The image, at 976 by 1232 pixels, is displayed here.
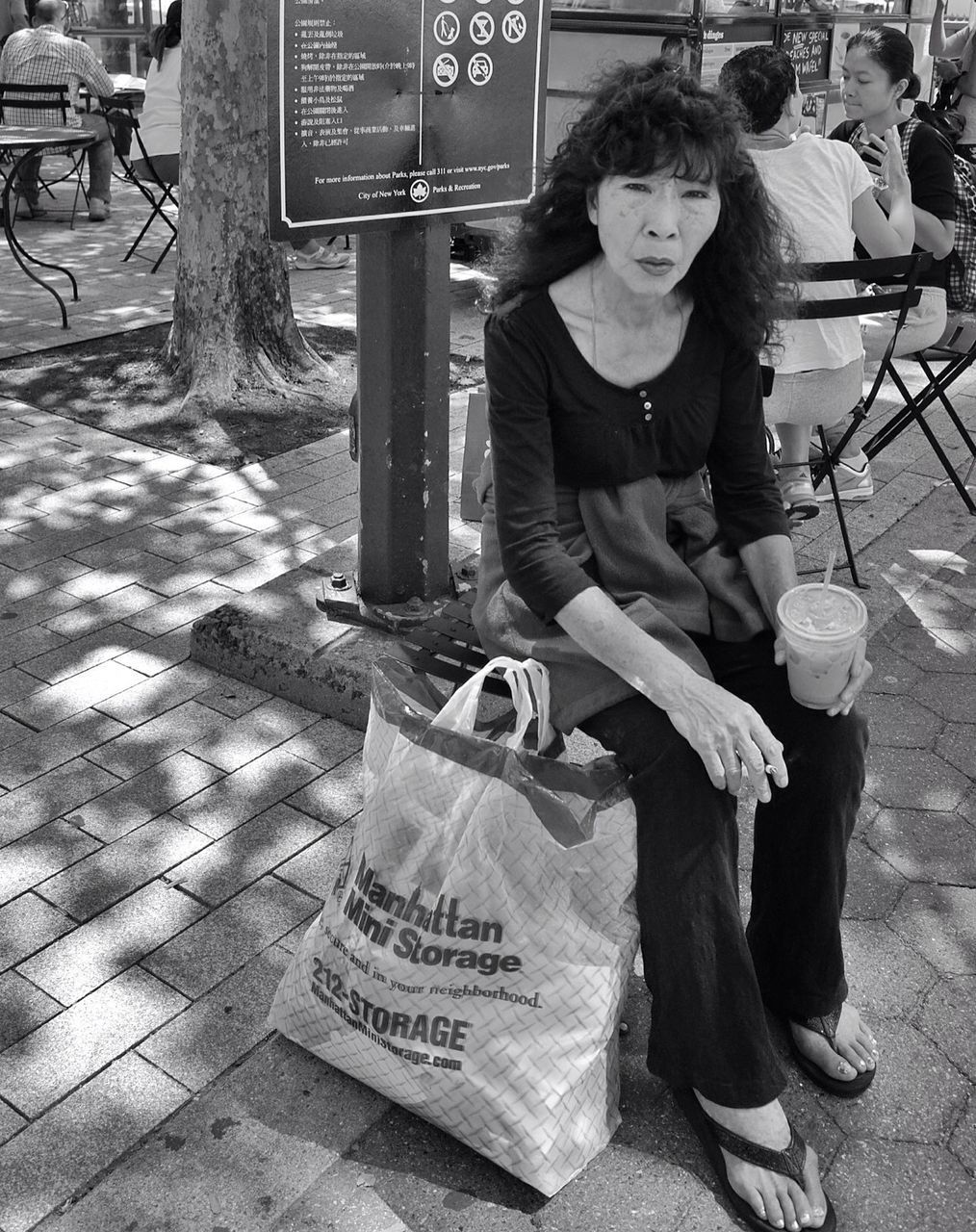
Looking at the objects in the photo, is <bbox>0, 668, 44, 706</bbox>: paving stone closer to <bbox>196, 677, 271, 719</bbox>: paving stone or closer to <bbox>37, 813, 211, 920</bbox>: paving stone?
<bbox>196, 677, 271, 719</bbox>: paving stone

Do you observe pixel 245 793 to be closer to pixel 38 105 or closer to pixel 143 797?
pixel 143 797

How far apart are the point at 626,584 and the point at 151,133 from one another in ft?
23.2

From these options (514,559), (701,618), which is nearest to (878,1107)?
(701,618)

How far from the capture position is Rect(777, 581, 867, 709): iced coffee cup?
214 cm

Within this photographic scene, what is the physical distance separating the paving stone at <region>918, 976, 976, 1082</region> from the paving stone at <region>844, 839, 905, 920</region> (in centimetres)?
23

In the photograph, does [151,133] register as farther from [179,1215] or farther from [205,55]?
[179,1215]

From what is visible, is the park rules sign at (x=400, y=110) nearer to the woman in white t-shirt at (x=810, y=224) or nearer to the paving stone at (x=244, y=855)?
the woman in white t-shirt at (x=810, y=224)

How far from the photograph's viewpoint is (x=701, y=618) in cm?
245

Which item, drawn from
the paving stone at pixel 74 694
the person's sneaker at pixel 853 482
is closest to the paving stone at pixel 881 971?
the paving stone at pixel 74 694

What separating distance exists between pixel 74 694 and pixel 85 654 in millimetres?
240

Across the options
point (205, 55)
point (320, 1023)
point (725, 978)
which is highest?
point (205, 55)

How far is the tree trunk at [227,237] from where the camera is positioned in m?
5.60

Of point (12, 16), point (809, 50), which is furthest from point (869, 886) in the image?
point (12, 16)

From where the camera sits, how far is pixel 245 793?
3.21 m
